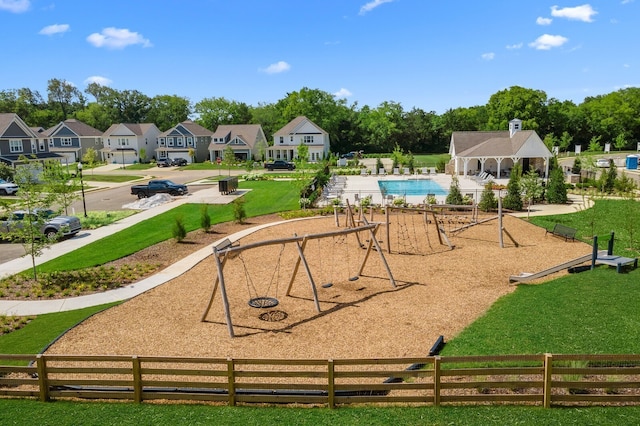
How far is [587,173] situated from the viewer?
146 feet

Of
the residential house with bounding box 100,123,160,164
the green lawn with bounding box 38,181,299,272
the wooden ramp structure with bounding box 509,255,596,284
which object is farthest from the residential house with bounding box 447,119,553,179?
the residential house with bounding box 100,123,160,164

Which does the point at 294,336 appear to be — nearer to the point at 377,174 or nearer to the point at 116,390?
the point at 116,390

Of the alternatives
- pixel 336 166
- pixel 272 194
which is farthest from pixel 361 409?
pixel 336 166

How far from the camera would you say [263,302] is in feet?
48.1

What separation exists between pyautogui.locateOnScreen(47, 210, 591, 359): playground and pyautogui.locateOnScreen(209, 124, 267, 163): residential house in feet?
176

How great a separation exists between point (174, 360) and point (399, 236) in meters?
16.9

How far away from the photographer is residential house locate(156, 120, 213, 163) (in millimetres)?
78875

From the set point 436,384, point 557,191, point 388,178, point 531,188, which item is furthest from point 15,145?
point 436,384

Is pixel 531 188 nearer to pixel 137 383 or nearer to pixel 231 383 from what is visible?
pixel 231 383

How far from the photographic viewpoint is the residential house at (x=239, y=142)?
74.9m

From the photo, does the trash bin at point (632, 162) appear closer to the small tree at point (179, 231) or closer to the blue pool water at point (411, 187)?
the blue pool water at point (411, 187)

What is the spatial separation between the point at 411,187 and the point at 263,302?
34.3 m

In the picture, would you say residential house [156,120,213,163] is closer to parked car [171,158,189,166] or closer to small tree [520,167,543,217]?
parked car [171,158,189,166]

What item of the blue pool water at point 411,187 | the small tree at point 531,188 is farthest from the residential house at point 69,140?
the small tree at point 531,188
